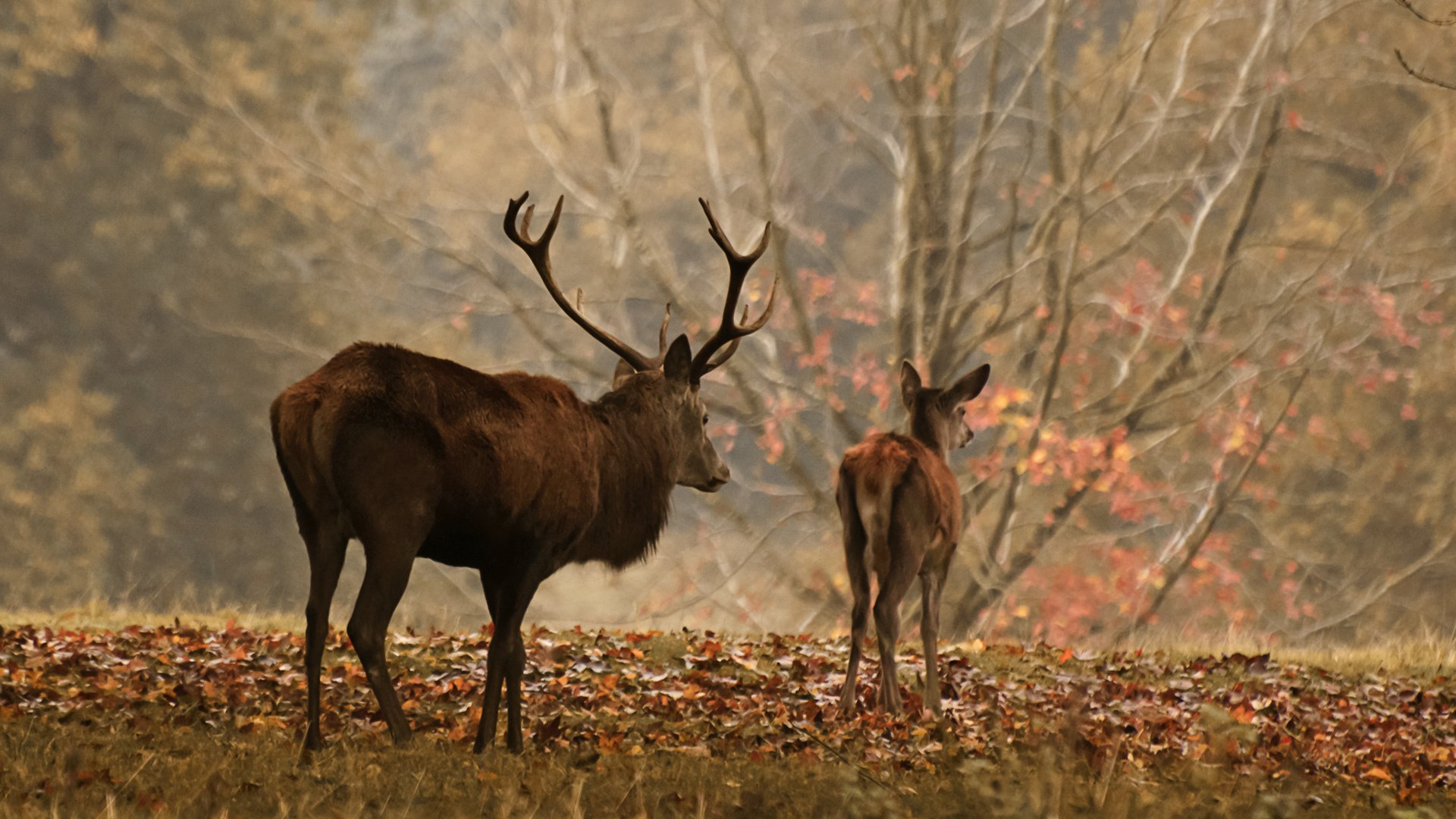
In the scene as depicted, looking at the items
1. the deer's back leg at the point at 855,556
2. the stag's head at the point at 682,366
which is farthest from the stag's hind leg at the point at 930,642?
the stag's head at the point at 682,366

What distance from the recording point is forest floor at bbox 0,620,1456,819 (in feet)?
18.0

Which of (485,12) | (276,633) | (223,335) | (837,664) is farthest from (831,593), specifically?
(485,12)

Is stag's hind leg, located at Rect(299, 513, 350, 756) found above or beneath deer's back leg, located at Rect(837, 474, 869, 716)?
beneath

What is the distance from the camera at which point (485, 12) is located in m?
A: 35.3

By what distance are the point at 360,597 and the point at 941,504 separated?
3744 mm

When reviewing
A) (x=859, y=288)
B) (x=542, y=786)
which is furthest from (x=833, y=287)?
(x=542, y=786)

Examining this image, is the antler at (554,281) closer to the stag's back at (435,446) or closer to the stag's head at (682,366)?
the stag's head at (682,366)

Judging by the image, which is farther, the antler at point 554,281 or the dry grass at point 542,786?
the antler at point 554,281

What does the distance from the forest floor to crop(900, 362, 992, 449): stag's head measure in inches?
61.8

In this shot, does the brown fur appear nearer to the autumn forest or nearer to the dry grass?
the dry grass

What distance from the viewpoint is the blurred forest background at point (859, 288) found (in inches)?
617

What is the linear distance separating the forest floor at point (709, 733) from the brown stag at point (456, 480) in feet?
1.69

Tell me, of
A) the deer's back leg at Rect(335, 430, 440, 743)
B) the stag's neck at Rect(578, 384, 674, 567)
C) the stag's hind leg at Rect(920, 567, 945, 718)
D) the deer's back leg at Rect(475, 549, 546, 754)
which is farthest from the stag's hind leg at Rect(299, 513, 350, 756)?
the stag's hind leg at Rect(920, 567, 945, 718)

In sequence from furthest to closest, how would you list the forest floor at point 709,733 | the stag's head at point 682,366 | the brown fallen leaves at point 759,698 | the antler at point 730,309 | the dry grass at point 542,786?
the stag's head at point 682,366 < the antler at point 730,309 < the brown fallen leaves at point 759,698 < the forest floor at point 709,733 < the dry grass at point 542,786
